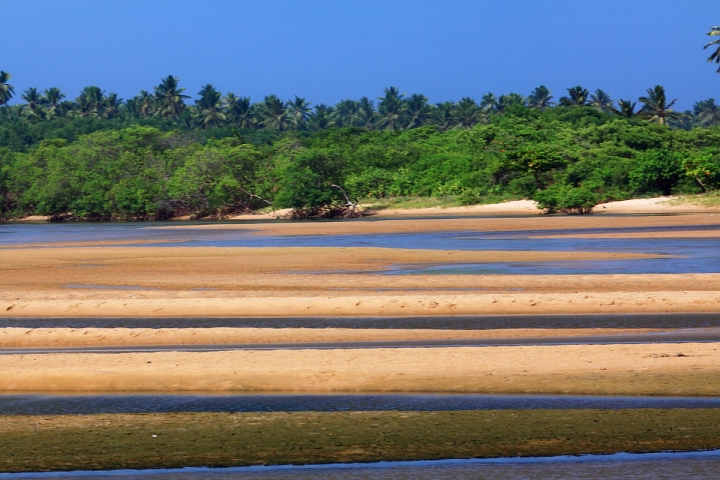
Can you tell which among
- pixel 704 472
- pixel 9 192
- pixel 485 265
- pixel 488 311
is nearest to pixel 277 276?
pixel 485 265

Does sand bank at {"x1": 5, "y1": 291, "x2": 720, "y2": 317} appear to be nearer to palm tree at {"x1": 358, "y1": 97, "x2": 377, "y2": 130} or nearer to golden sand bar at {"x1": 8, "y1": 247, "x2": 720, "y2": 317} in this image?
golden sand bar at {"x1": 8, "y1": 247, "x2": 720, "y2": 317}

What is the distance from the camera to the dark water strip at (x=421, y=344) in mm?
12672

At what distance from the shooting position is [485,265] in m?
24.5

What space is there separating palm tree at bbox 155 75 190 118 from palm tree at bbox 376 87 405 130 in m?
31.0

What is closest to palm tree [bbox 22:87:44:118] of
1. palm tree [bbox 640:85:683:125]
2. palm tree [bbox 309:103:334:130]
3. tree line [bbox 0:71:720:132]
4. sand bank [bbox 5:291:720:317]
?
tree line [bbox 0:71:720:132]

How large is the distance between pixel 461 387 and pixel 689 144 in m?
69.2

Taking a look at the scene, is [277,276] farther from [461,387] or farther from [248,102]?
[248,102]

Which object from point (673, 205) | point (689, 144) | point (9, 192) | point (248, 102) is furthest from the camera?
point (248, 102)

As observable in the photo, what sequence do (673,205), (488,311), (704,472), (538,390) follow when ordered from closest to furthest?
1. (704,472)
2. (538,390)
3. (488,311)
4. (673,205)

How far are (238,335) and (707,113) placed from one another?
580 feet

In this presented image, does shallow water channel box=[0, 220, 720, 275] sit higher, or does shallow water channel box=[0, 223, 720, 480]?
shallow water channel box=[0, 223, 720, 480]

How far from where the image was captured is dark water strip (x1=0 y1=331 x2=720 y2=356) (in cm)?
1267

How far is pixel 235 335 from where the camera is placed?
13867mm

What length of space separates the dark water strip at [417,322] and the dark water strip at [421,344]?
109 centimetres
